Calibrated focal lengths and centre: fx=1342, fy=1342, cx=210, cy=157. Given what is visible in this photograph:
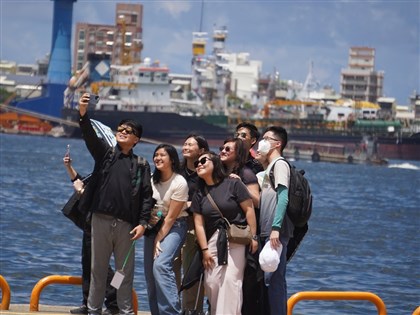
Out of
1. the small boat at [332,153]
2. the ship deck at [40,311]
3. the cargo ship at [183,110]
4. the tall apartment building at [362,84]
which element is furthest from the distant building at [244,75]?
the ship deck at [40,311]

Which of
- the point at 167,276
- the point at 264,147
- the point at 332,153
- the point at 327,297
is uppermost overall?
the point at 264,147

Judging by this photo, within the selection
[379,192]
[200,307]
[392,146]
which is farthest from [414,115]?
[200,307]

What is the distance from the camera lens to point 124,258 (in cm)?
841

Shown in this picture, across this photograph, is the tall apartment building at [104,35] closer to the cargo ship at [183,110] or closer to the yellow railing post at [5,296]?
the cargo ship at [183,110]

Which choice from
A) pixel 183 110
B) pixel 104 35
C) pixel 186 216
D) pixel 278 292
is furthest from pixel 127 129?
pixel 104 35

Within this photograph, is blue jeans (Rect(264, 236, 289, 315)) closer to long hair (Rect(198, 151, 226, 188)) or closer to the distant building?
long hair (Rect(198, 151, 226, 188))

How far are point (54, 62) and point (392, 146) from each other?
34.3 meters

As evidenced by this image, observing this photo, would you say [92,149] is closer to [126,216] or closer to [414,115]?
[126,216]

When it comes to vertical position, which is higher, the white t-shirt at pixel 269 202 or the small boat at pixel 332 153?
the white t-shirt at pixel 269 202

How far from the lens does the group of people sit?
804 cm

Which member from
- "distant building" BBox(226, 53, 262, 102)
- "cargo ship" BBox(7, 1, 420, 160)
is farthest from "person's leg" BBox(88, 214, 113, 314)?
"distant building" BBox(226, 53, 262, 102)

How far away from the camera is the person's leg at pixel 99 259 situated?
328 inches

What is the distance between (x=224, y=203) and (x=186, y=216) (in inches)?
15.5

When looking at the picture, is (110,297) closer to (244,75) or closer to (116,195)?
(116,195)
